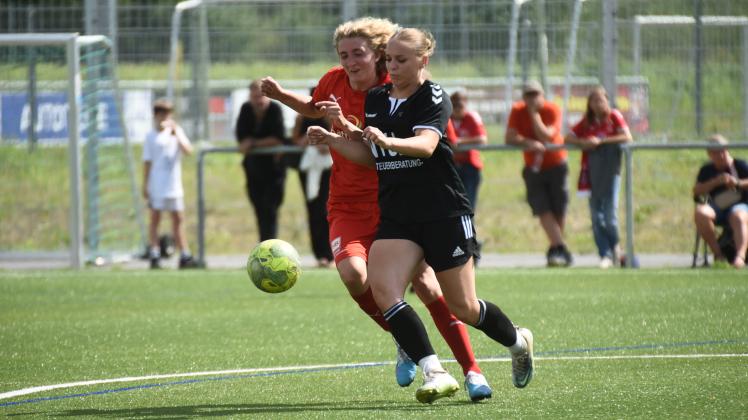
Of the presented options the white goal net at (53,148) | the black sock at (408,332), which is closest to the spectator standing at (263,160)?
the white goal net at (53,148)

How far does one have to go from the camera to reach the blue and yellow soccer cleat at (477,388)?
21.8 ft

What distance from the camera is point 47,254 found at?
16125mm

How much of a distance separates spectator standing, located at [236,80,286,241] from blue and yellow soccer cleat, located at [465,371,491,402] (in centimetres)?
943

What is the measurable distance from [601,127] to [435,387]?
9246mm

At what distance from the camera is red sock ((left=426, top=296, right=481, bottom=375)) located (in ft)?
22.5

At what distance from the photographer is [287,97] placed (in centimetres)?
755

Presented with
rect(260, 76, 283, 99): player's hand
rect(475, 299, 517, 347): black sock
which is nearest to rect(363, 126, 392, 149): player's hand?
rect(475, 299, 517, 347): black sock

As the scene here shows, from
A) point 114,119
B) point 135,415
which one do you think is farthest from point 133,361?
point 114,119

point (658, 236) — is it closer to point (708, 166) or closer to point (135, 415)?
point (708, 166)

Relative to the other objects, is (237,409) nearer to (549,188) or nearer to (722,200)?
(722,200)

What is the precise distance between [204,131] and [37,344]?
29.3ft

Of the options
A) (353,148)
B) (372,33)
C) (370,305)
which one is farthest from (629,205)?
(353,148)

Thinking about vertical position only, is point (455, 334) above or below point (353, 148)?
below

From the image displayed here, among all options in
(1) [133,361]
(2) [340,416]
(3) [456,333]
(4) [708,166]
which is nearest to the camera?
(2) [340,416]
